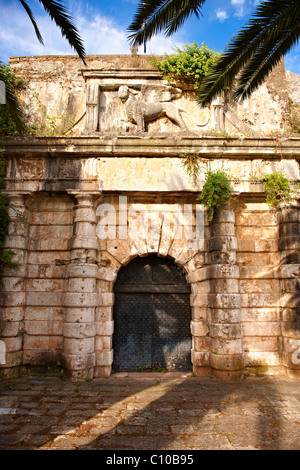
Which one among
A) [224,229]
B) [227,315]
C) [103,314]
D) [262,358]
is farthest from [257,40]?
[262,358]

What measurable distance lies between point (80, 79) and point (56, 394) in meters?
6.54

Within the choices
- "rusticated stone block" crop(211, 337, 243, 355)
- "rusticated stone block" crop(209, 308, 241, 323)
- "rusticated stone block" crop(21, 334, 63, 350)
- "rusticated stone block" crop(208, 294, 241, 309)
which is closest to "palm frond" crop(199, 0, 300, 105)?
"rusticated stone block" crop(208, 294, 241, 309)

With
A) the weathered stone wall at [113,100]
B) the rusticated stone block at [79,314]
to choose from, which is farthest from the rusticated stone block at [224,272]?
the weathered stone wall at [113,100]

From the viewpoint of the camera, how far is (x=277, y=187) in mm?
6195

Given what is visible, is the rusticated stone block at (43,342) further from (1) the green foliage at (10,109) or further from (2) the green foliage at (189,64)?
(2) the green foliage at (189,64)

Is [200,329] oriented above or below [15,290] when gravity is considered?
below

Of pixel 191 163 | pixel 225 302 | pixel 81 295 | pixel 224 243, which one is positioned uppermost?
pixel 191 163

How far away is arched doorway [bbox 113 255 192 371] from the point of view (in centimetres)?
622

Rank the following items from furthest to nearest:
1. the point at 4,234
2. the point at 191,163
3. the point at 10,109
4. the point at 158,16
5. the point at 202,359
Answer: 1. the point at 191,163
2. the point at 4,234
3. the point at 202,359
4. the point at 10,109
5. the point at 158,16

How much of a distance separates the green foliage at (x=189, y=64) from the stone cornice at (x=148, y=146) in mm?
1558

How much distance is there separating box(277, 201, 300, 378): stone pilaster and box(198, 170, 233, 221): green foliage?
1.31 metres

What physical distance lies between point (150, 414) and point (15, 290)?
11.4 ft

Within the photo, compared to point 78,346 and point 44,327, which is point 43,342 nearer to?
point 44,327

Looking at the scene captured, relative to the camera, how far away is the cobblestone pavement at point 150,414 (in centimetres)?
341
